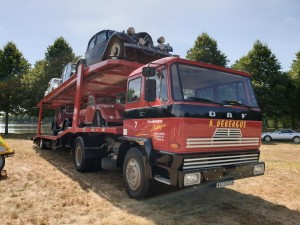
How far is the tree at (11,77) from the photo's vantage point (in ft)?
79.2

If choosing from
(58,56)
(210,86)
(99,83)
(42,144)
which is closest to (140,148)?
(210,86)

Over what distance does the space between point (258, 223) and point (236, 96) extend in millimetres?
2381

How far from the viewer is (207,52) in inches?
1133

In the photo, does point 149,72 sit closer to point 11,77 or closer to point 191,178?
point 191,178

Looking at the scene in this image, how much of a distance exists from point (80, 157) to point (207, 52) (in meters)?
23.7

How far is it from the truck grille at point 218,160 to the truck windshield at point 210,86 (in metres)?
0.99

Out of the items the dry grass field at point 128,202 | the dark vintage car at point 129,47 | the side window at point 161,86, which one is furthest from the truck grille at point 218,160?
the dark vintage car at point 129,47

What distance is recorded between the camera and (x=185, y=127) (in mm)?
4480

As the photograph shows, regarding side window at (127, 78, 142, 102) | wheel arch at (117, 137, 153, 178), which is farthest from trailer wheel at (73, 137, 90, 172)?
side window at (127, 78, 142, 102)

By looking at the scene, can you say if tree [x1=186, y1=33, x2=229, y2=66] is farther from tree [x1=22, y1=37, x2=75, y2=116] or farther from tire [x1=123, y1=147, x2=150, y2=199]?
tire [x1=123, y1=147, x2=150, y2=199]

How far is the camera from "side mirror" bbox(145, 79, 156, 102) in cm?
495

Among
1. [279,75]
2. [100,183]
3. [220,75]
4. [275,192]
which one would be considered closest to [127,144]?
[100,183]

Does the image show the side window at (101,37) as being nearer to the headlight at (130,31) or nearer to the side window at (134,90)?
the headlight at (130,31)

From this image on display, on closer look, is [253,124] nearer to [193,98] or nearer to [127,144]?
[193,98]
